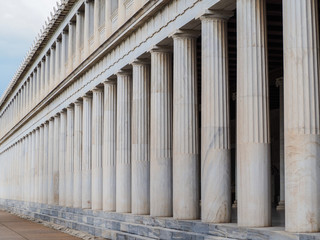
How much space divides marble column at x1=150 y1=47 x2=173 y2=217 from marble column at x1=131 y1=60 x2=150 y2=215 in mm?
2824

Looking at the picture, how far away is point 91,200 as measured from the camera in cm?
4544

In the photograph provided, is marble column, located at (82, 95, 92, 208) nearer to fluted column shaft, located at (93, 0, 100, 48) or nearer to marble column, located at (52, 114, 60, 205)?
fluted column shaft, located at (93, 0, 100, 48)

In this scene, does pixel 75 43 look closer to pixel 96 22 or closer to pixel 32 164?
pixel 96 22

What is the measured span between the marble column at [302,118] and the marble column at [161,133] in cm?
1230

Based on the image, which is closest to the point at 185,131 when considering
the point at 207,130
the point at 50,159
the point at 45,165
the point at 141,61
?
the point at 207,130

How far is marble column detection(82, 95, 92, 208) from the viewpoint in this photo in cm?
4569

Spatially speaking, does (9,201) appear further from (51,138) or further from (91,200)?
(91,200)

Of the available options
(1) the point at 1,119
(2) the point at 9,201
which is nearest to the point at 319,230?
(2) the point at 9,201

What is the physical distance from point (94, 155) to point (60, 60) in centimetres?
1652

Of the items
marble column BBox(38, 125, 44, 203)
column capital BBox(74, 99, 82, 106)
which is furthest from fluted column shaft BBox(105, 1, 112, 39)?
marble column BBox(38, 125, 44, 203)

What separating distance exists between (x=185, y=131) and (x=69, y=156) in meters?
A: 25.2

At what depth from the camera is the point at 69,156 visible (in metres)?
52.0

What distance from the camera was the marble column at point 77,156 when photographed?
48.2 metres

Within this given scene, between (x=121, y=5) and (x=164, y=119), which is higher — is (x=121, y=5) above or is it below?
above
